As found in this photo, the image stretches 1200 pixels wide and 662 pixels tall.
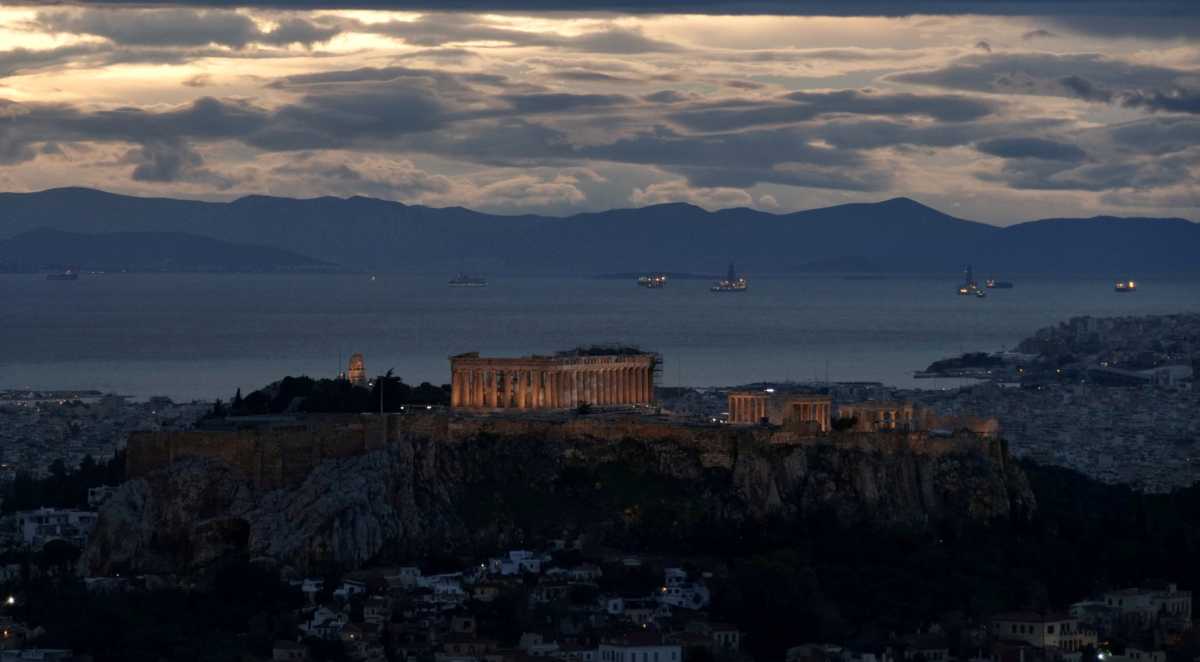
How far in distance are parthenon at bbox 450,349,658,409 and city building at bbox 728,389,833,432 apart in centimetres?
334

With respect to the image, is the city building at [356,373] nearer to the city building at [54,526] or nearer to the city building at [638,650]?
the city building at [54,526]

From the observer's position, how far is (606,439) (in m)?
79.8

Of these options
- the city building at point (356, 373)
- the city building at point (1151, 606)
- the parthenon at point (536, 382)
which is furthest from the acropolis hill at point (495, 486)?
the city building at point (356, 373)

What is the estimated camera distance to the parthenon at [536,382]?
85.3m

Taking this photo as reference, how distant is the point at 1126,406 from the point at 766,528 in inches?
Answer: 2424

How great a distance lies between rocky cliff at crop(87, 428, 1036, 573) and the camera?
7550 cm

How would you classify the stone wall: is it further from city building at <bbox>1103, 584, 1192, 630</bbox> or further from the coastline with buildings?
city building at <bbox>1103, 584, 1192, 630</bbox>

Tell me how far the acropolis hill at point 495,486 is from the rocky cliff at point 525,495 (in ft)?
0.11

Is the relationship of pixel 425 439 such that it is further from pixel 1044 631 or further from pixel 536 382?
pixel 1044 631

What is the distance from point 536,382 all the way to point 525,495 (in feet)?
25.6

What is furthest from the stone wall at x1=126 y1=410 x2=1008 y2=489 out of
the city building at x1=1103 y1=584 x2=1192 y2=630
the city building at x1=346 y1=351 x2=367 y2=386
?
the city building at x1=346 y1=351 x2=367 y2=386

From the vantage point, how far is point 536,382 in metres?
85.4

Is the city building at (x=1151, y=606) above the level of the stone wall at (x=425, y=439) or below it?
below

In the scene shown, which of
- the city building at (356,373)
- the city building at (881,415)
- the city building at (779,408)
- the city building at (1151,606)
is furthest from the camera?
the city building at (356,373)
